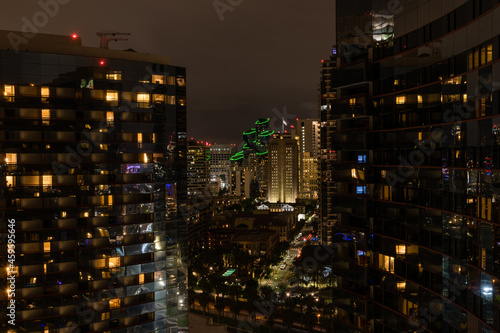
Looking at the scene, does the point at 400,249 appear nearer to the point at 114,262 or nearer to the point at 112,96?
the point at 114,262

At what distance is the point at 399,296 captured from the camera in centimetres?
3012

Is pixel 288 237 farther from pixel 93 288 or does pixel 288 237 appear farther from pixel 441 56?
pixel 441 56

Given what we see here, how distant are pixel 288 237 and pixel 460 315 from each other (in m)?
121

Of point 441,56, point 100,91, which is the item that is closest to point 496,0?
point 441,56

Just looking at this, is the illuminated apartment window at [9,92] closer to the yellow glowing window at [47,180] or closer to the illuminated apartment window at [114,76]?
the yellow glowing window at [47,180]

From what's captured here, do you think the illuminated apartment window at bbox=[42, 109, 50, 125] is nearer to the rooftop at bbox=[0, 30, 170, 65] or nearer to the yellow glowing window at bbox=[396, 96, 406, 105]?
the rooftop at bbox=[0, 30, 170, 65]

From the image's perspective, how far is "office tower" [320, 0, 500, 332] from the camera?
70.7 feet

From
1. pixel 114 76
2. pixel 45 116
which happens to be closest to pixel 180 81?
pixel 114 76

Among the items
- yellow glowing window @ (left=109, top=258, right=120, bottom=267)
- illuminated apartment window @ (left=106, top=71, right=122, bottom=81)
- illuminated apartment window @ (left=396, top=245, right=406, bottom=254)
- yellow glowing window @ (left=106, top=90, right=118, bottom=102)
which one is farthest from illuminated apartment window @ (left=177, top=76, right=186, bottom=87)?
illuminated apartment window @ (left=396, top=245, right=406, bottom=254)

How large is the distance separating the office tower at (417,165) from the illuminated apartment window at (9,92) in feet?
89.8

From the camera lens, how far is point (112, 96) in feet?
134

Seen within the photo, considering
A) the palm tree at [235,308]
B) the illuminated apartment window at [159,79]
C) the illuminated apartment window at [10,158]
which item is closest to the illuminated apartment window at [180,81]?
the illuminated apartment window at [159,79]

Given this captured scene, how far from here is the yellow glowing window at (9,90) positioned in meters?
36.7

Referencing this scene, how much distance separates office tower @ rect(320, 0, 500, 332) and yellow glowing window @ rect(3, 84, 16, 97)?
2734 centimetres
